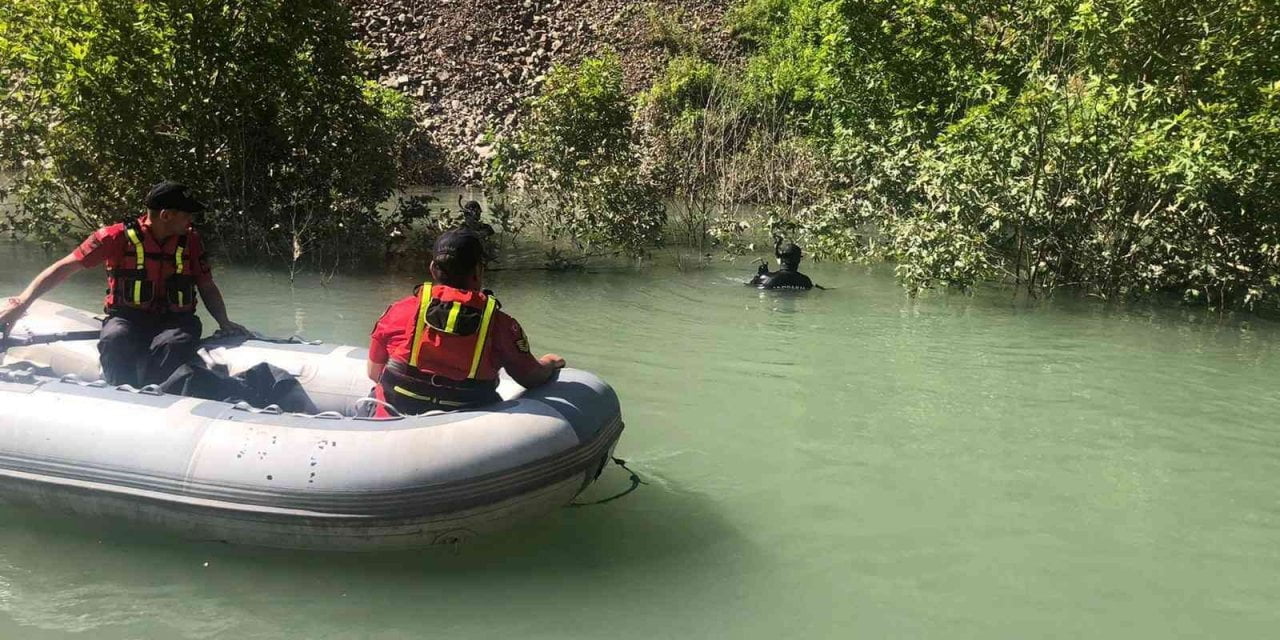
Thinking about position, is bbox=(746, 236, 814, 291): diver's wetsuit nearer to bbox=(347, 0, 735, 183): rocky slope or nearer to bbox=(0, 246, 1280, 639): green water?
bbox=(0, 246, 1280, 639): green water

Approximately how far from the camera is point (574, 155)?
12.1 m

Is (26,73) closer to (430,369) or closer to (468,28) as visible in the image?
(430,369)

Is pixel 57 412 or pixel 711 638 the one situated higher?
pixel 57 412

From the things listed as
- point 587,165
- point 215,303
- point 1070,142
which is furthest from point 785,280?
point 215,303

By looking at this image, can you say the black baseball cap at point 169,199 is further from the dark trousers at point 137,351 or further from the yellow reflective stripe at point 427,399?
the yellow reflective stripe at point 427,399

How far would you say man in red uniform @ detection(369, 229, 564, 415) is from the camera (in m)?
4.16

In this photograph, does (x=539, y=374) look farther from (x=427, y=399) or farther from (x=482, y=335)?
(x=427, y=399)

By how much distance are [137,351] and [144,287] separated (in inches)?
11.9

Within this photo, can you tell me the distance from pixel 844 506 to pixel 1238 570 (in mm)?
1551

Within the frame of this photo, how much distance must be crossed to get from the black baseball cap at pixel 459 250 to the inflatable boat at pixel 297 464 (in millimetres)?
587

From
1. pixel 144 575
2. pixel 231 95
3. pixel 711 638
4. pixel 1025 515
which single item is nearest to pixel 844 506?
pixel 1025 515

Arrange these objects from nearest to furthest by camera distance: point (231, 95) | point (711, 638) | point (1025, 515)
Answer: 1. point (711, 638)
2. point (1025, 515)
3. point (231, 95)

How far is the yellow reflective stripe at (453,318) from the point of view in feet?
13.6

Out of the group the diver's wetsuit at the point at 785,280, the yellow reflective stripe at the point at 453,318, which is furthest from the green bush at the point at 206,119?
the yellow reflective stripe at the point at 453,318
